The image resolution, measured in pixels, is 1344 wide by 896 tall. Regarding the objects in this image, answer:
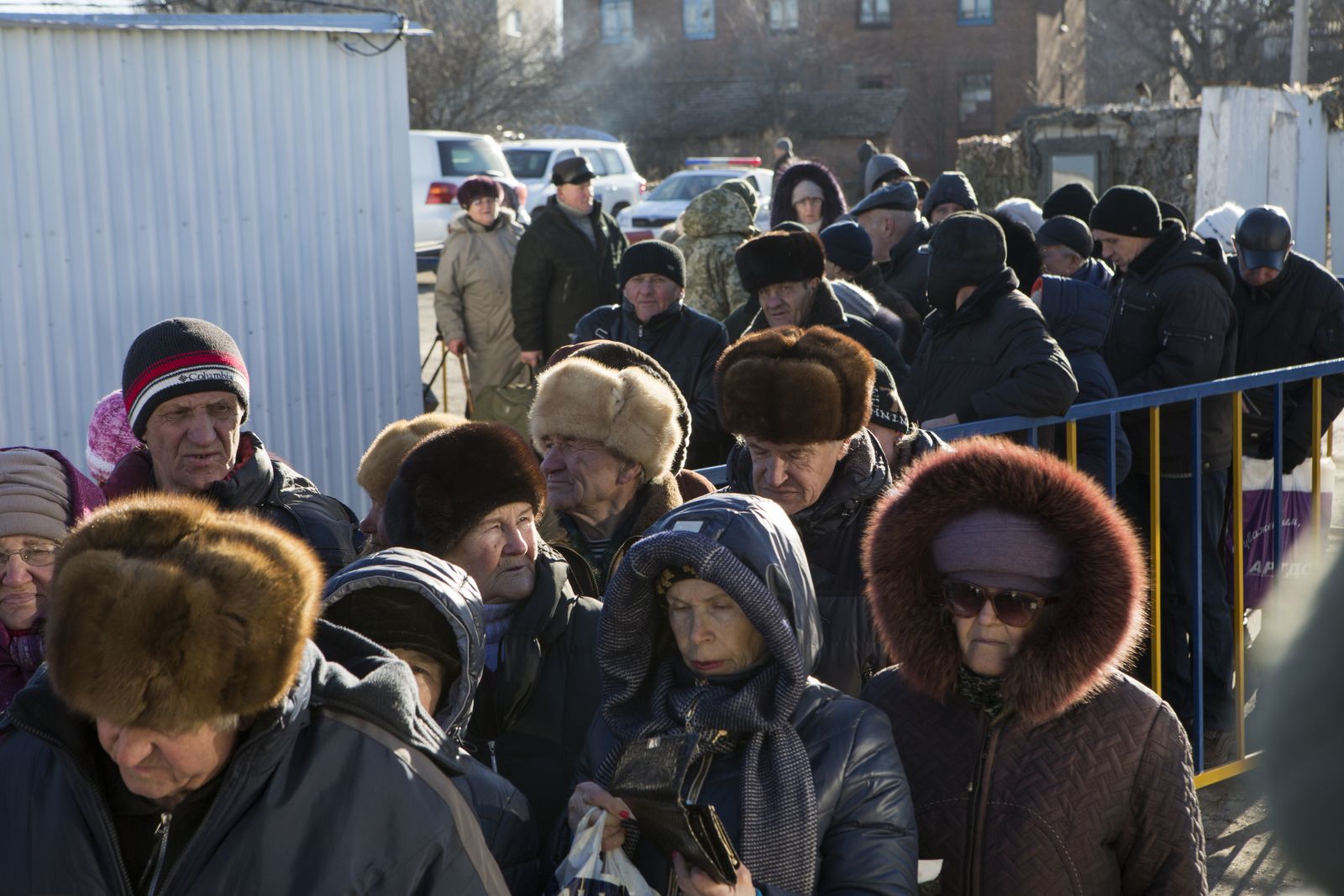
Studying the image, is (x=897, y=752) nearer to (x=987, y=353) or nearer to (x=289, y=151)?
(x=987, y=353)

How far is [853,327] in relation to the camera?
207 inches

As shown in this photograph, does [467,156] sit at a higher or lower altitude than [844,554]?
higher

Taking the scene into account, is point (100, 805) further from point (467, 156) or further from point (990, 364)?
point (467, 156)

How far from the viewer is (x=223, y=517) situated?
206 cm

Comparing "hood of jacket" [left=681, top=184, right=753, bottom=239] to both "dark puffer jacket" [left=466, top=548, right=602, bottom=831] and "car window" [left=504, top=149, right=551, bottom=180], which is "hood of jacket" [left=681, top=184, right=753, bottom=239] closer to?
"dark puffer jacket" [left=466, top=548, right=602, bottom=831]

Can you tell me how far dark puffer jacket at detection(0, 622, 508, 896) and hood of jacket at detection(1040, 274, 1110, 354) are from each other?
13.0ft

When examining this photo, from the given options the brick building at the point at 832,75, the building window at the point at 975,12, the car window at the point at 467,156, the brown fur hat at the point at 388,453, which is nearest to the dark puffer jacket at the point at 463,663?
the brown fur hat at the point at 388,453

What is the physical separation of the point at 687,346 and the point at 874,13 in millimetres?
47337

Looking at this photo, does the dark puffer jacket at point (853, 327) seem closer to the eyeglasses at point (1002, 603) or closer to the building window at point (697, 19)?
the eyeglasses at point (1002, 603)

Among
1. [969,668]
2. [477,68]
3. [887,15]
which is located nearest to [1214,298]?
[969,668]

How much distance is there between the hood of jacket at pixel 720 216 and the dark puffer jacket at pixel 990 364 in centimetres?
267

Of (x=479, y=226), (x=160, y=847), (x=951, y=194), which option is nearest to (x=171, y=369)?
(x=160, y=847)

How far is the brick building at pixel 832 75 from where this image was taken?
46969 mm

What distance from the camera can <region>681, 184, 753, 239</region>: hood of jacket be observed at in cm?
787
